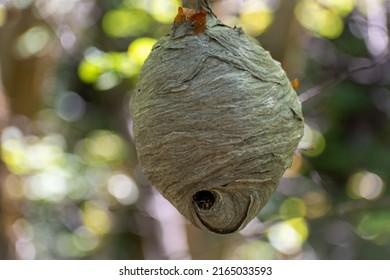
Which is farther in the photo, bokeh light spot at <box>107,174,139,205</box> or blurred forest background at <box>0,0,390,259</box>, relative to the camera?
bokeh light spot at <box>107,174,139,205</box>

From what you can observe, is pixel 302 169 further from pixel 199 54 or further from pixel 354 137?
pixel 199 54

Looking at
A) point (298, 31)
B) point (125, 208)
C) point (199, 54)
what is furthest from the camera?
point (125, 208)

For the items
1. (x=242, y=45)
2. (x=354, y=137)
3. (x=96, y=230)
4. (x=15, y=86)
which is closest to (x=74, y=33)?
(x=15, y=86)

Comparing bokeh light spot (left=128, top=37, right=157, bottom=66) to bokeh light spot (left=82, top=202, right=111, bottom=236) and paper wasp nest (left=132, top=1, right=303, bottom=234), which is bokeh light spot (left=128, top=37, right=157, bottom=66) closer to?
paper wasp nest (left=132, top=1, right=303, bottom=234)

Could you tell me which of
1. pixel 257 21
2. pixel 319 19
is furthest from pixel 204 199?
pixel 319 19

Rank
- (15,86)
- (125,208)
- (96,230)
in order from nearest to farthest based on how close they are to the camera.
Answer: (15,86) → (125,208) → (96,230)

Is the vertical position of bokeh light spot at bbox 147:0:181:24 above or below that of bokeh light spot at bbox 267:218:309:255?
above

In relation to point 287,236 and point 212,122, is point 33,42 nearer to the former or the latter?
point 287,236

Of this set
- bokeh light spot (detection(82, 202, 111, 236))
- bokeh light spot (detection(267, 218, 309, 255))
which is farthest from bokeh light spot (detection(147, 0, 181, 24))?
bokeh light spot (detection(82, 202, 111, 236))
